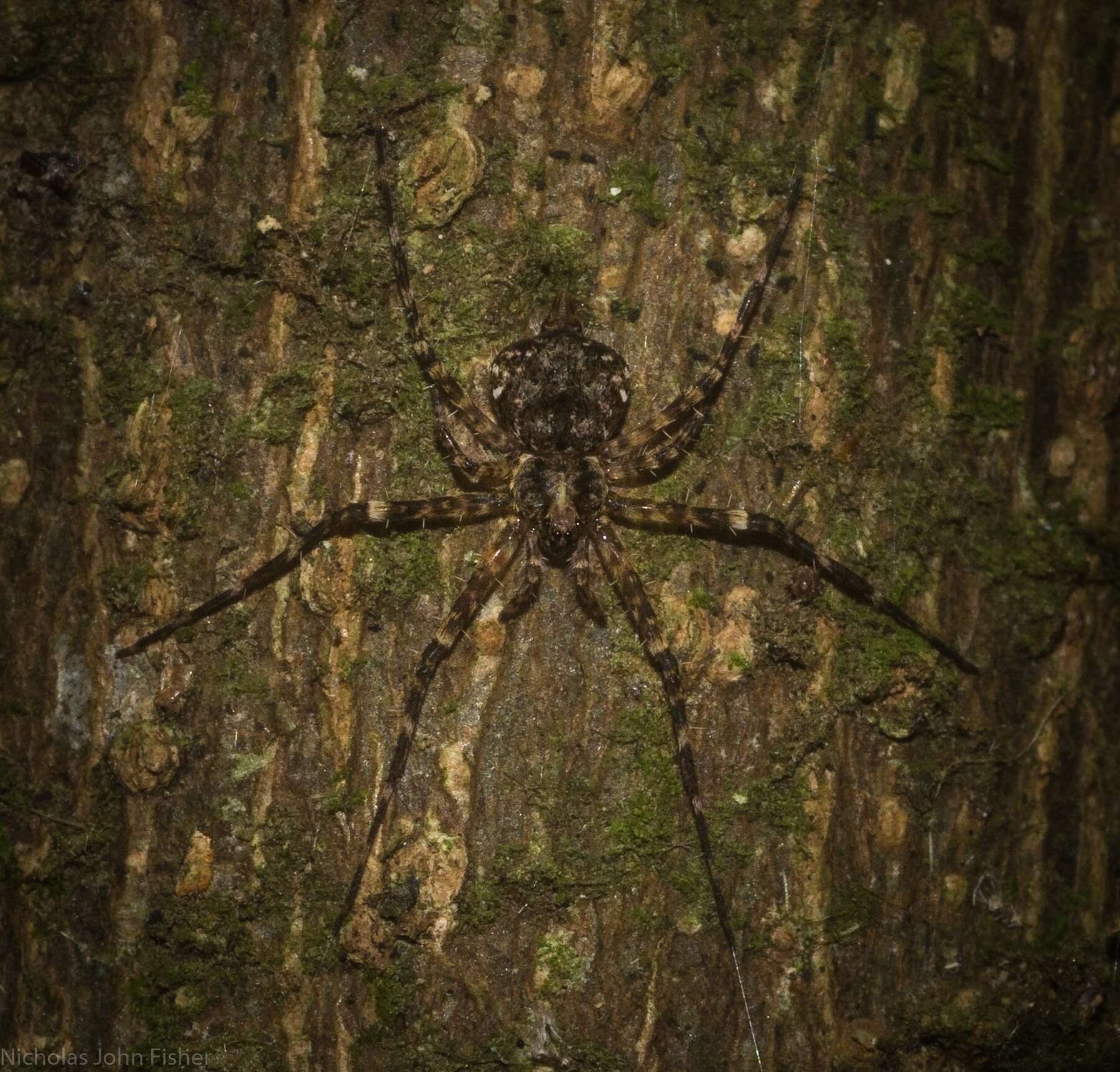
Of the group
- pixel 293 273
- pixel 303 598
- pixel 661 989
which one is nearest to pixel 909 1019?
pixel 661 989

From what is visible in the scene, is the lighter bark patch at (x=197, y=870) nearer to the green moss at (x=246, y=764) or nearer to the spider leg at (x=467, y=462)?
the green moss at (x=246, y=764)

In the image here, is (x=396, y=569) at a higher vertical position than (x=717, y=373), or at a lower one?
lower

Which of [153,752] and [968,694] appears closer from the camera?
[153,752]

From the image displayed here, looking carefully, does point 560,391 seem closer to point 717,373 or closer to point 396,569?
point 717,373

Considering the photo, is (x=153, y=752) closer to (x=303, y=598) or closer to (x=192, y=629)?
(x=192, y=629)

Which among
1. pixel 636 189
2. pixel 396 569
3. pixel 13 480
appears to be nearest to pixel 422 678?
pixel 396 569

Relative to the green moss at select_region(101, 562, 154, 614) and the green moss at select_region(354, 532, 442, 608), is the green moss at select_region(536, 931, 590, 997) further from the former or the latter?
the green moss at select_region(101, 562, 154, 614)

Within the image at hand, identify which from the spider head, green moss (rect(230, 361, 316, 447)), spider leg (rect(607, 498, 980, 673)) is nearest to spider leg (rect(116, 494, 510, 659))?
green moss (rect(230, 361, 316, 447))
